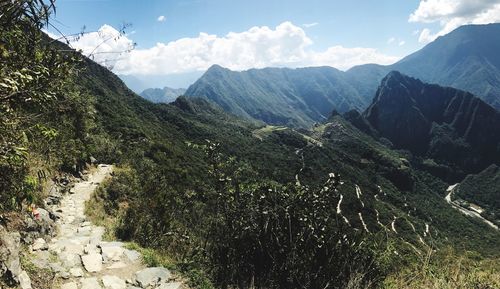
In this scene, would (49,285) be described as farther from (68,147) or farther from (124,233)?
(68,147)

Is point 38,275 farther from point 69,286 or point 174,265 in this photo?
point 174,265

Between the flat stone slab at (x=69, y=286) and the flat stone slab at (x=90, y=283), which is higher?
the flat stone slab at (x=69, y=286)

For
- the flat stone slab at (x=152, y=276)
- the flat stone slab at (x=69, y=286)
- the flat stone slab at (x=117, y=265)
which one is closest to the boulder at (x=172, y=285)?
the flat stone slab at (x=152, y=276)

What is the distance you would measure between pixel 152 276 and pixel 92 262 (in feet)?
6.08

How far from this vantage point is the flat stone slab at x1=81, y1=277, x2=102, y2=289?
8941 mm

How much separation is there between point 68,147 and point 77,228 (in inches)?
386

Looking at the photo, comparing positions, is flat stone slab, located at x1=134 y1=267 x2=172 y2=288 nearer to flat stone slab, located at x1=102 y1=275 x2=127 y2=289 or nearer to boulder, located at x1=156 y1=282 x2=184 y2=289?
boulder, located at x1=156 y1=282 x2=184 y2=289

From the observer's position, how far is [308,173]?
7057 inches

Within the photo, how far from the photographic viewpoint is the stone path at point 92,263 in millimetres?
9172

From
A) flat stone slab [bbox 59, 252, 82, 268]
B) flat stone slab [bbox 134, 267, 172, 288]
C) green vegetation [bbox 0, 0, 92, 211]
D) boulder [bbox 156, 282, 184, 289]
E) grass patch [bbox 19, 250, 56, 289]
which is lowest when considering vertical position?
boulder [bbox 156, 282, 184, 289]

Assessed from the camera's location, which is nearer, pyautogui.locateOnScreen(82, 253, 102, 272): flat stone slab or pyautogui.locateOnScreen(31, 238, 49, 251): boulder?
pyautogui.locateOnScreen(82, 253, 102, 272): flat stone slab

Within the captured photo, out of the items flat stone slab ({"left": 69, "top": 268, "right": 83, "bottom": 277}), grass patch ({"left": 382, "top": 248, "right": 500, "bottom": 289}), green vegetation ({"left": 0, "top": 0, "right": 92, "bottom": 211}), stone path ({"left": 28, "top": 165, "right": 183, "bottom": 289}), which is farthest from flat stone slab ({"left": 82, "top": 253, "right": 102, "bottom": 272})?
grass patch ({"left": 382, "top": 248, "right": 500, "bottom": 289})

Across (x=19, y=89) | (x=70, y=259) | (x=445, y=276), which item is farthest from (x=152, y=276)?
(x=445, y=276)

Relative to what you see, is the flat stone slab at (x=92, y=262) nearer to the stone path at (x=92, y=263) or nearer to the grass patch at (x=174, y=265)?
the stone path at (x=92, y=263)
